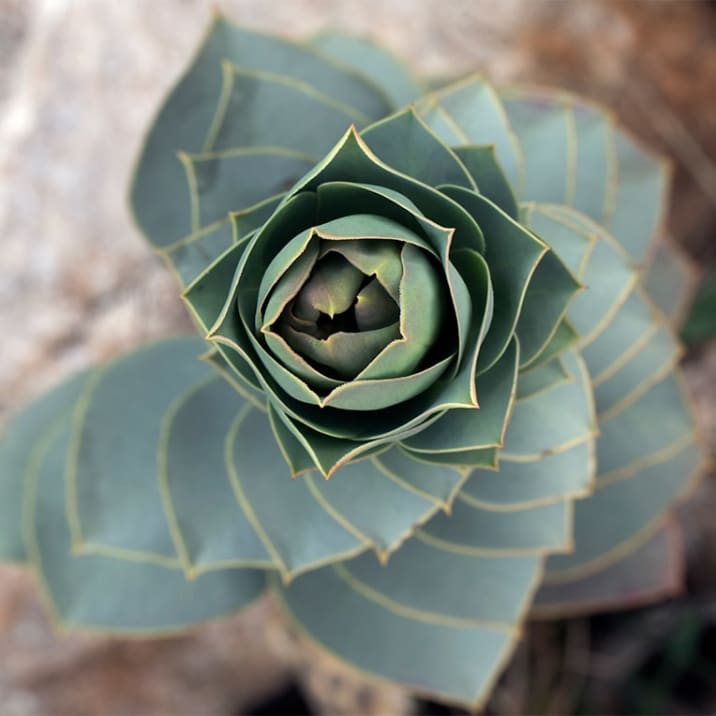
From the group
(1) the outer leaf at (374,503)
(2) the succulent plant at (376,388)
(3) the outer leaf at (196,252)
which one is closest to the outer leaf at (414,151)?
(2) the succulent plant at (376,388)

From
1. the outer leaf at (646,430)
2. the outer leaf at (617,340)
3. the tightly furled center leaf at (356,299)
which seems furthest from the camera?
the outer leaf at (646,430)

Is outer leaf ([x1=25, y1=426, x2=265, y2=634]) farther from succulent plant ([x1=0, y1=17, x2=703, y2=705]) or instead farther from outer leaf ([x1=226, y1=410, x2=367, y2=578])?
outer leaf ([x1=226, y1=410, x2=367, y2=578])

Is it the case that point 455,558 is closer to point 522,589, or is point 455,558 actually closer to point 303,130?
point 522,589

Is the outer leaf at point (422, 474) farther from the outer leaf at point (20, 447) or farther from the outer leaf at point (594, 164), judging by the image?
the outer leaf at point (20, 447)

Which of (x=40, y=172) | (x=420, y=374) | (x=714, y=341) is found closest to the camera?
(x=420, y=374)

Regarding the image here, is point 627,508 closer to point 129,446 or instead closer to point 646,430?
point 646,430

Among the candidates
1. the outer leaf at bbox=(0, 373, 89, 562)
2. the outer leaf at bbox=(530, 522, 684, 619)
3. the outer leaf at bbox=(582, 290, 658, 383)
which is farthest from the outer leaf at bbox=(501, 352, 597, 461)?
the outer leaf at bbox=(0, 373, 89, 562)

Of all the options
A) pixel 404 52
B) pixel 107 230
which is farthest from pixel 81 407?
pixel 404 52
